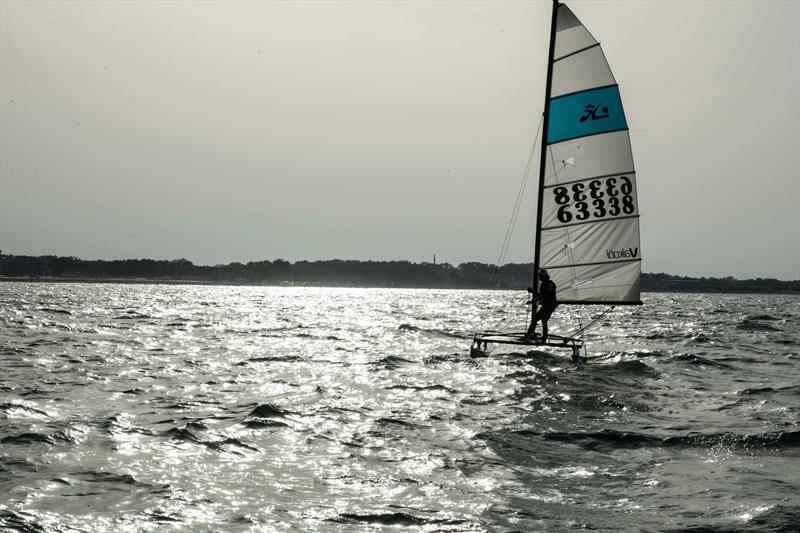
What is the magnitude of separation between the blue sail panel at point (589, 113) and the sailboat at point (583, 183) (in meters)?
0.03

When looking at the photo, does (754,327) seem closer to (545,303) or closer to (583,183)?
(583,183)

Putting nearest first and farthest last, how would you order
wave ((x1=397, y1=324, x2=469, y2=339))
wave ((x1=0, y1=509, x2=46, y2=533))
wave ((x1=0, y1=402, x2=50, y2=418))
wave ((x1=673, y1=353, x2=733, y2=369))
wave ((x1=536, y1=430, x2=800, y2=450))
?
wave ((x1=0, y1=509, x2=46, y2=533)) → wave ((x1=536, y1=430, x2=800, y2=450)) → wave ((x1=0, y1=402, x2=50, y2=418)) → wave ((x1=673, y1=353, x2=733, y2=369)) → wave ((x1=397, y1=324, x2=469, y2=339))

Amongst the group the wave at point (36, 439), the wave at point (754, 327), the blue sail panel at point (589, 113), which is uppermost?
the blue sail panel at point (589, 113)

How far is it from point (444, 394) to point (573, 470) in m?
5.67

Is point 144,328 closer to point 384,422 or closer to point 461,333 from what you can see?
point 461,333

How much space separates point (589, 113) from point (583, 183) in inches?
74.1

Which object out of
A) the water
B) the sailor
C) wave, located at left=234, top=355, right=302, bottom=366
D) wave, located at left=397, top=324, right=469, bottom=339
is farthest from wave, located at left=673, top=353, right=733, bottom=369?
wave, located at left=234, top=355, right=302, bottom=366

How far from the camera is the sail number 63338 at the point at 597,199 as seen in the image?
64.6ft

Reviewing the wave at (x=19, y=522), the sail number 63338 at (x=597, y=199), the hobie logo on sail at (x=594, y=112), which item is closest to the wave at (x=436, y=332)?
the sail number 63338 at (x=597, y=199)

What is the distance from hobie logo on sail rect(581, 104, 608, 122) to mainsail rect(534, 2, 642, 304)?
27 mm

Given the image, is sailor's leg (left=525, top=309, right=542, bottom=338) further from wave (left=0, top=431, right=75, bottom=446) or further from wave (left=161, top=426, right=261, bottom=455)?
wave (left=0, top=431, right=75, bottom=446)

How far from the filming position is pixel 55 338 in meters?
24.1

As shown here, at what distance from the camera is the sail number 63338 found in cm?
1970

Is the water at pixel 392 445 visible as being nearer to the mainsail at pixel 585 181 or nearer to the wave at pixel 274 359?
the wave at pixel 274 359
